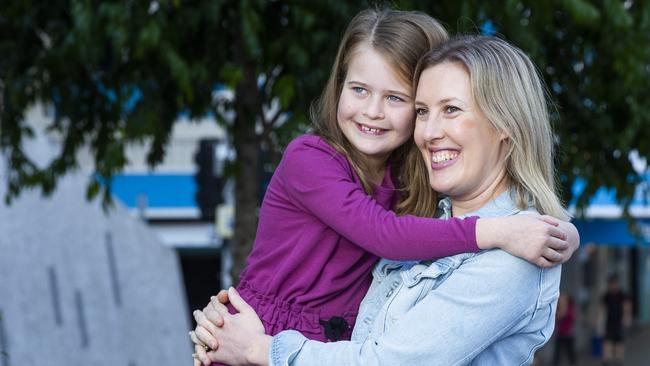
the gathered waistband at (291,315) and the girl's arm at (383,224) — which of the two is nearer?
the girl's arm at (383,224)

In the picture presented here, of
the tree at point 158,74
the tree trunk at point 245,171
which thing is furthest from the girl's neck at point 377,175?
the tree trunk at point 245,171

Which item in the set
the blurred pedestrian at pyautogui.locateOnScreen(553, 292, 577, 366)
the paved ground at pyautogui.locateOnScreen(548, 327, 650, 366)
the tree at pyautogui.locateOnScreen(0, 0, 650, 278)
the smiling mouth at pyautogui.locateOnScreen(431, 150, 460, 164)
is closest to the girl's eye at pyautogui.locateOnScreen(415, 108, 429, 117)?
the smiling mouth at pyautogui.locateOnScreen(431, 150, 460, 164)

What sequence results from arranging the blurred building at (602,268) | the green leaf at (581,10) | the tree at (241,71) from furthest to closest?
the blurred building at (602,268)
the tree at (241,71)
the green leaf at (581,10)

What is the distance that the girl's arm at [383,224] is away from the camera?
2541 mm

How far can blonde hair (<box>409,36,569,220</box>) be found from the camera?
261 centimetres

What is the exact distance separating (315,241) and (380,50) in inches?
20.7

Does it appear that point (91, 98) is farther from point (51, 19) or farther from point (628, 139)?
point (628, 139)

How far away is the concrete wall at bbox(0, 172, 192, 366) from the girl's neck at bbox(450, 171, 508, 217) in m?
8.97

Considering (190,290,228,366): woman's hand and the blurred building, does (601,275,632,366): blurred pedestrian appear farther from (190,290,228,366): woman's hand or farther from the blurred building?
(190,290,228,366): woman's hand

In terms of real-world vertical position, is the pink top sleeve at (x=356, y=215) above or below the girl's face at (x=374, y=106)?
below

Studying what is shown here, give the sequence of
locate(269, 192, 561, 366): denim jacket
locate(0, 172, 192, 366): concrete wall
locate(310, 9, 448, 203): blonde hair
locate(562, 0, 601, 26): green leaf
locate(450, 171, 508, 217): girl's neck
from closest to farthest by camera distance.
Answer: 1. locate(269, 192, 561, 366): denim jacket
2. locate(450, 171, 508, 217): girl's neck
3. locate(310, 9, 448, 203): blonde hair
4. locate(562, 0, 601, 26): green leaf
5. locate(0, 172, 192, 366): concrete wall

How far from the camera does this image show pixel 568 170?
7.65m

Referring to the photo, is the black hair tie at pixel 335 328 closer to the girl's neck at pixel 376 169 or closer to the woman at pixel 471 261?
the woman at pixel 471 261

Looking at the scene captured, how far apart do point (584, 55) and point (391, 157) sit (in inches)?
188
